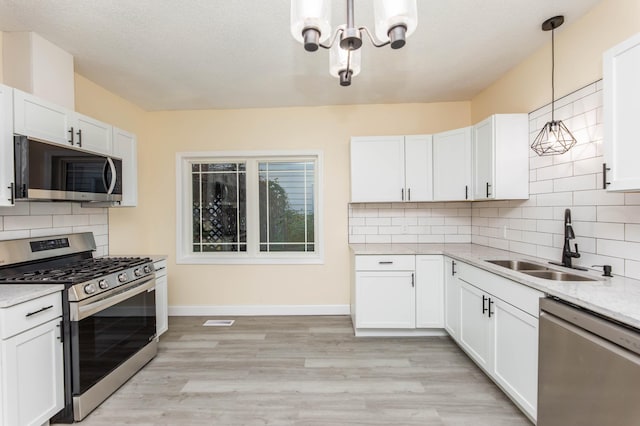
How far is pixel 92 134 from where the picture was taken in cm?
238

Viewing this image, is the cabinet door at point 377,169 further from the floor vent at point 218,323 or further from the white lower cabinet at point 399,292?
the floor vent at point 218,323

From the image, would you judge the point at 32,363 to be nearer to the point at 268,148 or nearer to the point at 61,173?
the point at 61,173

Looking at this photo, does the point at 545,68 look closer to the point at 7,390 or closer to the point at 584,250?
the point at 584,250

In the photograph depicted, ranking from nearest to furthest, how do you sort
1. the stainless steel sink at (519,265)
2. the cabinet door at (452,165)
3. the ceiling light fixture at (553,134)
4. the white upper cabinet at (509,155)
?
the ceiling light fixture at (553,134) → the stainless steel sink at (519,265) → the white upper cabinet at (509,155) → the cabinet door at (452,165)

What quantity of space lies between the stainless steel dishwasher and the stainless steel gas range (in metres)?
2.76

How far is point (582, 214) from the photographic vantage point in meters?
1.99

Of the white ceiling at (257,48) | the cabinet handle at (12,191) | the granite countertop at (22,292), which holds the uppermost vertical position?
the white ceiling at (257,48)

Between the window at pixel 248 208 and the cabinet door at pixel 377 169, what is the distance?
2.10 feet

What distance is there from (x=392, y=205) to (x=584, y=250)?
184 centimetres

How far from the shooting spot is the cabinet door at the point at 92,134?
2.25m

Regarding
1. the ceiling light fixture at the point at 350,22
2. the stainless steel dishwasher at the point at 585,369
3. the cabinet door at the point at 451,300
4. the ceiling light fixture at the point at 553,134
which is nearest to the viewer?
the ceiling light fixture at the point at 350,22

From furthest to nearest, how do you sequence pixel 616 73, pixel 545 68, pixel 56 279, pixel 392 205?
pixel 392 205 < pixel 545 68 < pixel 56 279 < pixel 616 73

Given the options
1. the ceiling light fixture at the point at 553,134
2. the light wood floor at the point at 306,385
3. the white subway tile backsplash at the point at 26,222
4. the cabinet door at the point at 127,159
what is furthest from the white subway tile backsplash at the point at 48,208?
the ceiling light fixture at the point at 553,134

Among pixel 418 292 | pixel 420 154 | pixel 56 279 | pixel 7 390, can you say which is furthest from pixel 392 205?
pixel 7 390
